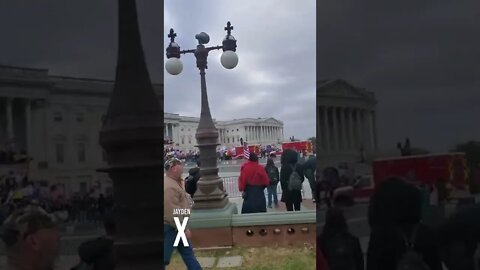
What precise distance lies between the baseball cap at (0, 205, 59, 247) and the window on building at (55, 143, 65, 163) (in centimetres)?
18

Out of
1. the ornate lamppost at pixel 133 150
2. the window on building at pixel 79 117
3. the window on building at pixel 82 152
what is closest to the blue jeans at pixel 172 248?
the ornate lamppost at pixel 133 150

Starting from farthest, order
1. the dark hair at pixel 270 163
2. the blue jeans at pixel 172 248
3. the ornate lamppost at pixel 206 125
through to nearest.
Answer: the dark hair at pixel 270 163 < the ornate lamppost at pixel 206 125 < the blue jeans at pixel 172 248

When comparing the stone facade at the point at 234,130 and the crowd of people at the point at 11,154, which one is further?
the stone facade at the point at 234,130

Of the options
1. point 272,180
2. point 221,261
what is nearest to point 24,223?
point 221,261

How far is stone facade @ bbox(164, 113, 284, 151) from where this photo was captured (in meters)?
2.30

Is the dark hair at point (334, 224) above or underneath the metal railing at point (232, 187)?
underneath

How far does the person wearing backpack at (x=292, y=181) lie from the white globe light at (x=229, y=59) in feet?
1.41

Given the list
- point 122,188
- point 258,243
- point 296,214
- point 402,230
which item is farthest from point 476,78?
point 122,188

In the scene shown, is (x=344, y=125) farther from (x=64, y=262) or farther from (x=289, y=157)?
(x=64, y=262)

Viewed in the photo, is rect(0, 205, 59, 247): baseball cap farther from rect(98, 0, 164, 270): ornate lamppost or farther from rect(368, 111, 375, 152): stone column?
rect(368, 111, 375, 152): stone column

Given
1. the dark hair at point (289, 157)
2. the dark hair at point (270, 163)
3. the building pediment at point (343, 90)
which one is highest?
the building pediment at point (343, 90)

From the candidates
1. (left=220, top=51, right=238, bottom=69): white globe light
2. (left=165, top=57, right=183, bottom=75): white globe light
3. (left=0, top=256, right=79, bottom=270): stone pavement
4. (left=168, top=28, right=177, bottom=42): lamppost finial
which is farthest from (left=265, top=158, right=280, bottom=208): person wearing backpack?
(left=0, top=256, right=79, bottom=270): stone pavement

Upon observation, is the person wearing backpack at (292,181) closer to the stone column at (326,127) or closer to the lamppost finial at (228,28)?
the stone column at (326,127)

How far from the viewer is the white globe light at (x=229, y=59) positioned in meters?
2.30
